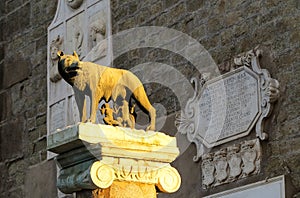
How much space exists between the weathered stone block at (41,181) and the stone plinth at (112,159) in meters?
4.32

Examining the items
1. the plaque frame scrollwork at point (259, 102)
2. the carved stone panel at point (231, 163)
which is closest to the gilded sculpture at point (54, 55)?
the plaque frame scrollwork at point (259, 102)

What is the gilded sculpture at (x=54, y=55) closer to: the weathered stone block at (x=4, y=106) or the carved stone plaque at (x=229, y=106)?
the weathered stone block at (x=4, y=106)

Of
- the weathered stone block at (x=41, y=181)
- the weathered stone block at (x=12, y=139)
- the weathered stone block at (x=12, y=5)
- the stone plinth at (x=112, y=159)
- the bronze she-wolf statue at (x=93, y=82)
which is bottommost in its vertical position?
the stone plinth at (x=112, y=159)

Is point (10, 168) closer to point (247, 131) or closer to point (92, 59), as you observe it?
point (92, 59)

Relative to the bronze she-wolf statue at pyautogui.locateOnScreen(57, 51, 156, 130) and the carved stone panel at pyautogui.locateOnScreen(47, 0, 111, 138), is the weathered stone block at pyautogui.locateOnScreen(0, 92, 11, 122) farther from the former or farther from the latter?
the bronze she-wolf statue at pyautogui.locateOnScreen(57, 51, 156, 130)

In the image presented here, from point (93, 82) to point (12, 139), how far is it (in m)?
4.88

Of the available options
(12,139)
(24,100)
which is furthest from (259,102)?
(12,139)

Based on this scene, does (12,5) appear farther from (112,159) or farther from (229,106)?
(112,159)

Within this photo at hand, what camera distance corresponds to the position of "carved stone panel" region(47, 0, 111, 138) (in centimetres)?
914

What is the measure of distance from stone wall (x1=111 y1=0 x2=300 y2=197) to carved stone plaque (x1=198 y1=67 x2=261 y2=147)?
154 millimetres

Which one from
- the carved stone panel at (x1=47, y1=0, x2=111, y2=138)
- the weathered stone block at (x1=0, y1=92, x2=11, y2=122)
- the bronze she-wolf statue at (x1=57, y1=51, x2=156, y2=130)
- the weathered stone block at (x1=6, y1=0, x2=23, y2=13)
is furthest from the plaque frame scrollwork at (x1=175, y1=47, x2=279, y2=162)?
the weathered stone block at (x1=6, y1=0, x2=23, y2=13)

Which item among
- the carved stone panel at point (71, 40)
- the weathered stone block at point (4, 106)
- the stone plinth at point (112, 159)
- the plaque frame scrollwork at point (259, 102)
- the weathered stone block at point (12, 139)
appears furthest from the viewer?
the weathered stone block at point (4, 106)

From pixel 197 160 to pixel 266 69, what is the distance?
92cm

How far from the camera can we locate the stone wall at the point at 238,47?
7043 mm
